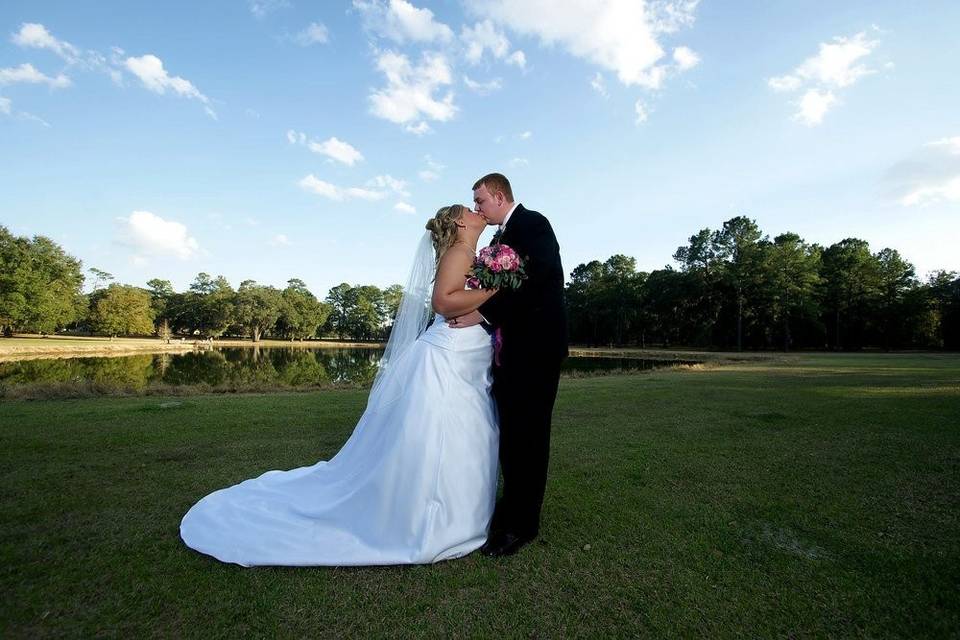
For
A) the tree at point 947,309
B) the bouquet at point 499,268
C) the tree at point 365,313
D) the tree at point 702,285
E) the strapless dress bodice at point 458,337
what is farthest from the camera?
the tree at point 365,313

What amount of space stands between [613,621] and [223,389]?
16.8 m

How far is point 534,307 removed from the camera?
12.0ft

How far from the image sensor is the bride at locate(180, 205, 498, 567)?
3346 millimetres

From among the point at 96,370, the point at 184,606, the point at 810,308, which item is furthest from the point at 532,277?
the point at 810,308

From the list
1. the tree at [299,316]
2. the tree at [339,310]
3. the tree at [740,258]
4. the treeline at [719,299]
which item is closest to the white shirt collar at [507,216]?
the treeline at [719,299]

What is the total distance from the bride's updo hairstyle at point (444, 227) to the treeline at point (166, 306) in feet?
237

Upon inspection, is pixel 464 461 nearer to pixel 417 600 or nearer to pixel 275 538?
pixel 417 600

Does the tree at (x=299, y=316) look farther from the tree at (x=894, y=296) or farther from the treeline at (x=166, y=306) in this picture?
A: the tree at (x=894, y=296)

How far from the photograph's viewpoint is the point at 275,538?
343cm

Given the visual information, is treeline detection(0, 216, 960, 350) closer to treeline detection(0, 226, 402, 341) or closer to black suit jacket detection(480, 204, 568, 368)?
treeline detection(0, 226, 402, 341)

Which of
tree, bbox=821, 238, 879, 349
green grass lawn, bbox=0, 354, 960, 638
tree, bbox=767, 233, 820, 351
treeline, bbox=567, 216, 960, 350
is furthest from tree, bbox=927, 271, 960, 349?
green grass lawn, bbox=0, 354, 960, 638

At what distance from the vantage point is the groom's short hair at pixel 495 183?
3.90 m

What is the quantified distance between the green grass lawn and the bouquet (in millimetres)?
2001

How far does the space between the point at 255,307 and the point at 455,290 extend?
303ft
